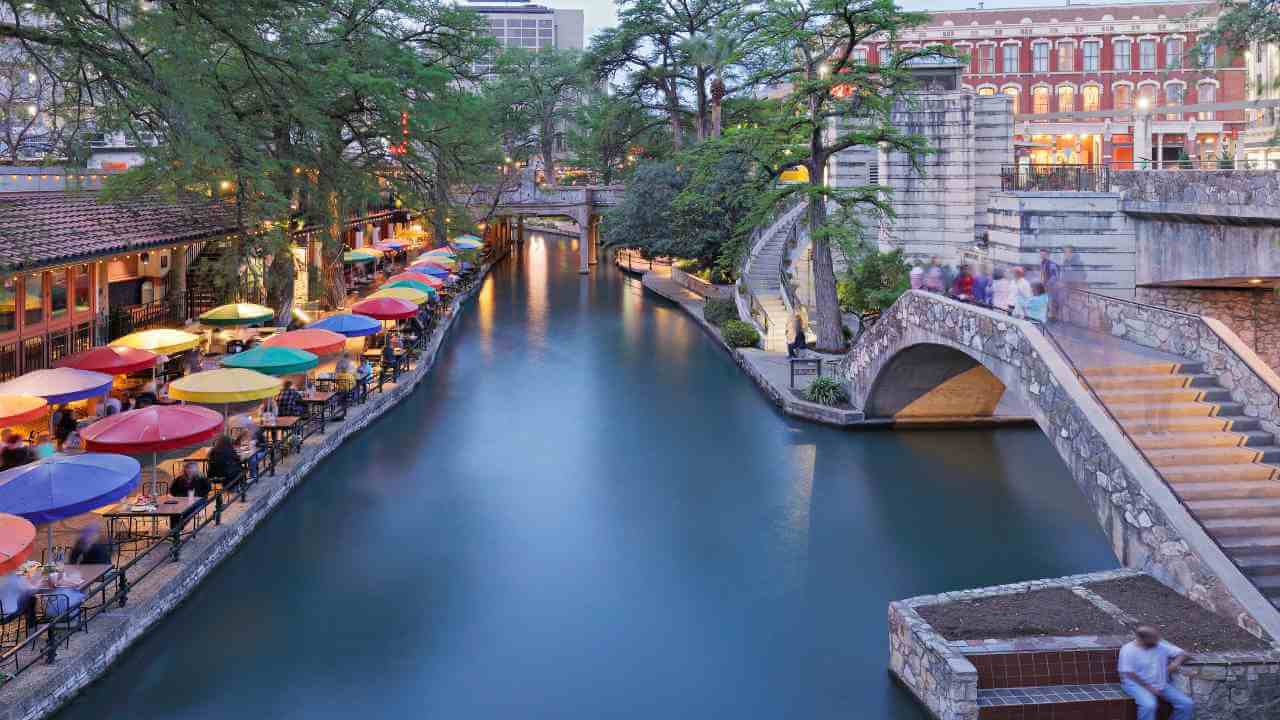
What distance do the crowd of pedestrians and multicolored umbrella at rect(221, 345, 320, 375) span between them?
1412 cm

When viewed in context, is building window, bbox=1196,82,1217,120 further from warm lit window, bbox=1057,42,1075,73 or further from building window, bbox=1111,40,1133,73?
→ warm lit window, bbox=1057,42,1075,73

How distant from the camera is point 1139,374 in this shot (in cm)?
1702

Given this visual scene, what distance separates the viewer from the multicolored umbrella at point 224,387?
21.0 meters

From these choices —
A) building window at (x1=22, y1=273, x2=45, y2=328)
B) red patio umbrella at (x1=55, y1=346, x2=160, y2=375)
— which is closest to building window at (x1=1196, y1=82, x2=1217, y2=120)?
red patio umbrella at (x1=55, y1=346, x2=160, y2=375)

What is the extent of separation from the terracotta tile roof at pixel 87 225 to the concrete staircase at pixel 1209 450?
19.4 meters

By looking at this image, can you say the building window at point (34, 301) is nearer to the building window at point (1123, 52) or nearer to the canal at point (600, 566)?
the canal at point (600, 566)

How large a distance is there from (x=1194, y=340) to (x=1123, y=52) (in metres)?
58.0

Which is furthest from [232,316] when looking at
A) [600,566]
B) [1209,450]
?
[1209,450]

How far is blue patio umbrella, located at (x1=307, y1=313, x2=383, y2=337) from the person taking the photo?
Answer: 99.6 ft

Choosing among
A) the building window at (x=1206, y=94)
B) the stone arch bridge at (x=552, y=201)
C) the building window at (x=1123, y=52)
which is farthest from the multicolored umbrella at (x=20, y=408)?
the building window at (x=1123, y=52)

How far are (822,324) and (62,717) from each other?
25878 mm

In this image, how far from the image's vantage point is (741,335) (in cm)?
4009

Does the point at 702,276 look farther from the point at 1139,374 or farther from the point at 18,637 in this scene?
the point at 18,637

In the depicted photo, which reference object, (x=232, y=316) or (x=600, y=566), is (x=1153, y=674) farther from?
(x=232, y=316)
